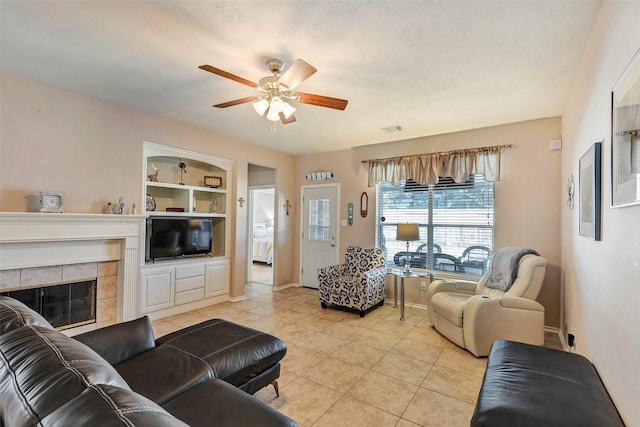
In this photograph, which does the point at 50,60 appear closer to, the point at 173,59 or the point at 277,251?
the point at 173,59

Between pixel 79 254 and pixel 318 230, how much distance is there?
3579 millimetres

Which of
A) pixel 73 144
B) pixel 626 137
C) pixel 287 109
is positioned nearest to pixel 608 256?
pixel 626 137

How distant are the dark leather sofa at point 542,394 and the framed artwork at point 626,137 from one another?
0.93m

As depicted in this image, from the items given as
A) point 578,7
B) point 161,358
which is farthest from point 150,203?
point 578,7

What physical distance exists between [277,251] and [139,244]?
2484mm

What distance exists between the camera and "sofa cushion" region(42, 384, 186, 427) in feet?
2.17

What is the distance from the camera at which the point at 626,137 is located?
50.8 inches

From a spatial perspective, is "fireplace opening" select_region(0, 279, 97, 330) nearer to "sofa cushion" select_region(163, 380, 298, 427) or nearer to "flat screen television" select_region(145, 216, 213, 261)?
"flat screen television" select_region(145, 216, 213, 261)

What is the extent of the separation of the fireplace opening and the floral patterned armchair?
285cm

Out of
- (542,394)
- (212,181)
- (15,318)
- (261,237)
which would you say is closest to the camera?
(15,318)

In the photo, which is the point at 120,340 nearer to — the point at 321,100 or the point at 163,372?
the point at 163,372

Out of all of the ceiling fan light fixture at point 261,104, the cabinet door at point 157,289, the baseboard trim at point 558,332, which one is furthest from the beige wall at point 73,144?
the baseboard trim at point 558,332

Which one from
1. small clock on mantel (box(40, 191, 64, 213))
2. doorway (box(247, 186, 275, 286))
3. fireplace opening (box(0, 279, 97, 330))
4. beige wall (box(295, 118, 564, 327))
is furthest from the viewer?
doorway (box(247, 186, 275, 286))

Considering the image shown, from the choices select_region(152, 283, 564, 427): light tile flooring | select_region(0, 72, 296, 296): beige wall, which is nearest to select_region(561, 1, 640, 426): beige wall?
select_region(152, 283, 564, 427): light tile flooring
